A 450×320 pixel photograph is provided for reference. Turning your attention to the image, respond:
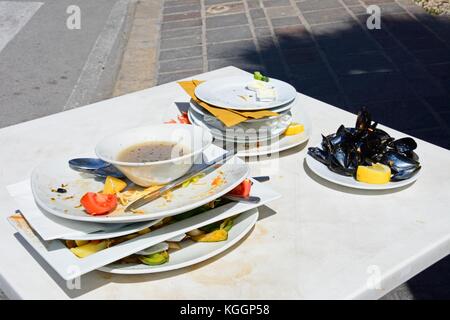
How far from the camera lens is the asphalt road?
4.39m

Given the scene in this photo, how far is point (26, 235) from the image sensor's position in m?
1.21

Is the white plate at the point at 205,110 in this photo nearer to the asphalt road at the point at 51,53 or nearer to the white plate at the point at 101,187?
the white plate at the point at 101,187

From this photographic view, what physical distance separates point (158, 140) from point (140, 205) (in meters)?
0.22

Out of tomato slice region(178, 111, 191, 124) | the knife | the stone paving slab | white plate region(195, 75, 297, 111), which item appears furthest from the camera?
the stone paving slab

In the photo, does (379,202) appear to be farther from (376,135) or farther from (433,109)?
(433,109)

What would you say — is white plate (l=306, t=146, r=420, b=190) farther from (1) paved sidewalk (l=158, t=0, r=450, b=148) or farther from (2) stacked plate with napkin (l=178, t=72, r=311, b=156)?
(1) paved sidewalk (l=158, t=0, r=450, b=148)

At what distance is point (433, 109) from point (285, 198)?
265cm

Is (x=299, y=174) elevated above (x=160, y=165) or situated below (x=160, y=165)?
below

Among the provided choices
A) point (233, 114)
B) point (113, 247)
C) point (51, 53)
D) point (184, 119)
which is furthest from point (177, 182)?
point (51, 53)

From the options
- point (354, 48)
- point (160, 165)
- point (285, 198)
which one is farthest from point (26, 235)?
point (354, 48)

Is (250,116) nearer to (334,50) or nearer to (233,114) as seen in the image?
(233,114)

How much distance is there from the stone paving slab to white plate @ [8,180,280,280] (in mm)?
2383

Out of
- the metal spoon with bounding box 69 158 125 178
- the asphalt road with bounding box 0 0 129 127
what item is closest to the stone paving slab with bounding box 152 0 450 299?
the asphalt road with bounding box 0 0 129 127

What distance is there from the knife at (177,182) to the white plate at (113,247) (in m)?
0.07
